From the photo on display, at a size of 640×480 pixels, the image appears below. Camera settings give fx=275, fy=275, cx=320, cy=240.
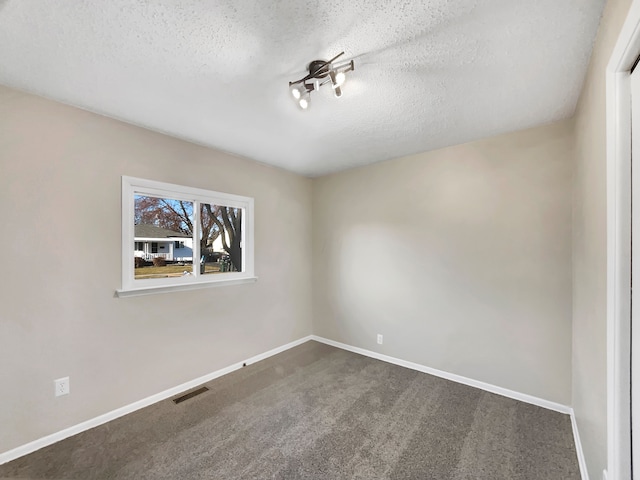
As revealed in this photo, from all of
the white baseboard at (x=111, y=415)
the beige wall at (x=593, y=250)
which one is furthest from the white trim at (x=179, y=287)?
the beige wall at (x=593, y=250)

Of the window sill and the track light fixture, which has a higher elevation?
the track light fixture

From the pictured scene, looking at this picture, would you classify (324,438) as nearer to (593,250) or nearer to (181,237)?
(593,250)

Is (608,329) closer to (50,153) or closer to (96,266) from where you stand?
(96,266)

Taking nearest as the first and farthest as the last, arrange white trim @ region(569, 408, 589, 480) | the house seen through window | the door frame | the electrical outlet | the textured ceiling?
the door frame, the textured ceiling, white trim @ region(569, 408, 589, 480), the electrical outlet, the house seen through window

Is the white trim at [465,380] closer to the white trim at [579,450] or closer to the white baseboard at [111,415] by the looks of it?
the white trim at [579,450]

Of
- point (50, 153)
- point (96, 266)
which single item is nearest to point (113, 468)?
point (96, 266)

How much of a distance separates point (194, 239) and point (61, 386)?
1.50 m

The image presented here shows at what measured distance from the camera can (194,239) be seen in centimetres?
288

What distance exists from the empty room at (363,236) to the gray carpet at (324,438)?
0.06 feet

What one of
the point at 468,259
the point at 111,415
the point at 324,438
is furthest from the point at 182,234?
the point at 468,259

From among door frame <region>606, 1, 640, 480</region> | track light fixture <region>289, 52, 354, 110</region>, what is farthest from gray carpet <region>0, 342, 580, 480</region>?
track light fixture <region>289, 52, 354, 110</region>

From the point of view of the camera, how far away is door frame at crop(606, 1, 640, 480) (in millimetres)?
1050

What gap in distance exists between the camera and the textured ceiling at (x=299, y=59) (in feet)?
4.02

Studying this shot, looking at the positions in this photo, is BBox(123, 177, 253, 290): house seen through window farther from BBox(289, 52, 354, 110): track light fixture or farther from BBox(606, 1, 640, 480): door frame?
BBox(606, 1, 640, 480): door frame
